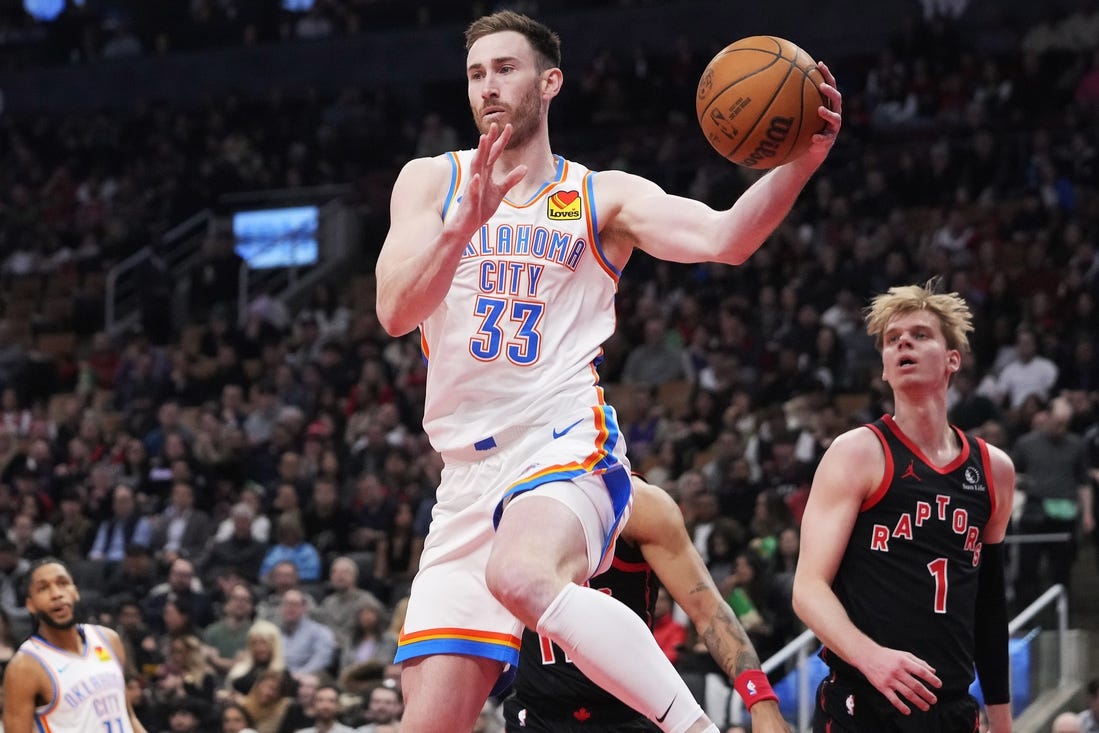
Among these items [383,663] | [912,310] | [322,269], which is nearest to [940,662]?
[912,310]

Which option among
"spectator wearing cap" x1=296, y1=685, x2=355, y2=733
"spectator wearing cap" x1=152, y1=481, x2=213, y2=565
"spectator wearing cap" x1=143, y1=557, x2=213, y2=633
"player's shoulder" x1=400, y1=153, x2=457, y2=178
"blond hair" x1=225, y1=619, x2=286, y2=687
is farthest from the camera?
"spectator wearing cap" x1=152, y1=481, x2=213, y2=565

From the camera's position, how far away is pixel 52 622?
8219 mm

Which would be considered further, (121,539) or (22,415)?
(22,415)

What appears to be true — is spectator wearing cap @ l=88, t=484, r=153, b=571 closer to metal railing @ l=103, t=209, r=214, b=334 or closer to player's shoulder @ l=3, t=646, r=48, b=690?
metal railing @ l=103, t=209, r=214, b=334

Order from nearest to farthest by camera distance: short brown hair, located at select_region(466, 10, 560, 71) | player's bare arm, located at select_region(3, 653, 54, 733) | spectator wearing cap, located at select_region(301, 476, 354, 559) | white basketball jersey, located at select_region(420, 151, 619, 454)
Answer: white basketball jersey, located at select_region(420, 151, 619, 454)
short brown hair, located at select_region(466, 10, 560, 71)
player's bare arm, located at select_region(3, 653, 54, 733)
spectator wearing cap, located at select_region(301, 476, 354, 559)

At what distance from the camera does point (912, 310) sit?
543cm

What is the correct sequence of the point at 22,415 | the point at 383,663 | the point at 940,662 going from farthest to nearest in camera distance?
1. the point at 22,415
2. the point at 383,663
3. the point at 940,662

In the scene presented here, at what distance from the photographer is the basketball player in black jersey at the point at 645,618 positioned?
529 cm

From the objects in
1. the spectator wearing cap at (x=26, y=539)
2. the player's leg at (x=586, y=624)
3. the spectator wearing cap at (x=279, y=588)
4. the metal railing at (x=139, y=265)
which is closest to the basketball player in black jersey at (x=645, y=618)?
the player's leg at (x=586, y=624)

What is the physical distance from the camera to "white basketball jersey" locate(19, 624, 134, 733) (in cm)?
820

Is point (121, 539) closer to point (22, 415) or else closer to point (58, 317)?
point (22, 415)

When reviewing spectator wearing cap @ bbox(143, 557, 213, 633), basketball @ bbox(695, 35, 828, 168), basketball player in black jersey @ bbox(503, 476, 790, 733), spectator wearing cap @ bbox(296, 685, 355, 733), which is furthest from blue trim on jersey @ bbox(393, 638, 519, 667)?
spectator wearing cap @ bbox(143, 557, 213, 633)

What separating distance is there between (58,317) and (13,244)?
2409mm

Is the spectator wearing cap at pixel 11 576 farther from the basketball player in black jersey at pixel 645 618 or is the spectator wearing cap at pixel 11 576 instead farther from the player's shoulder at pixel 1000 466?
the player's shoulder at pixel 1000 466
